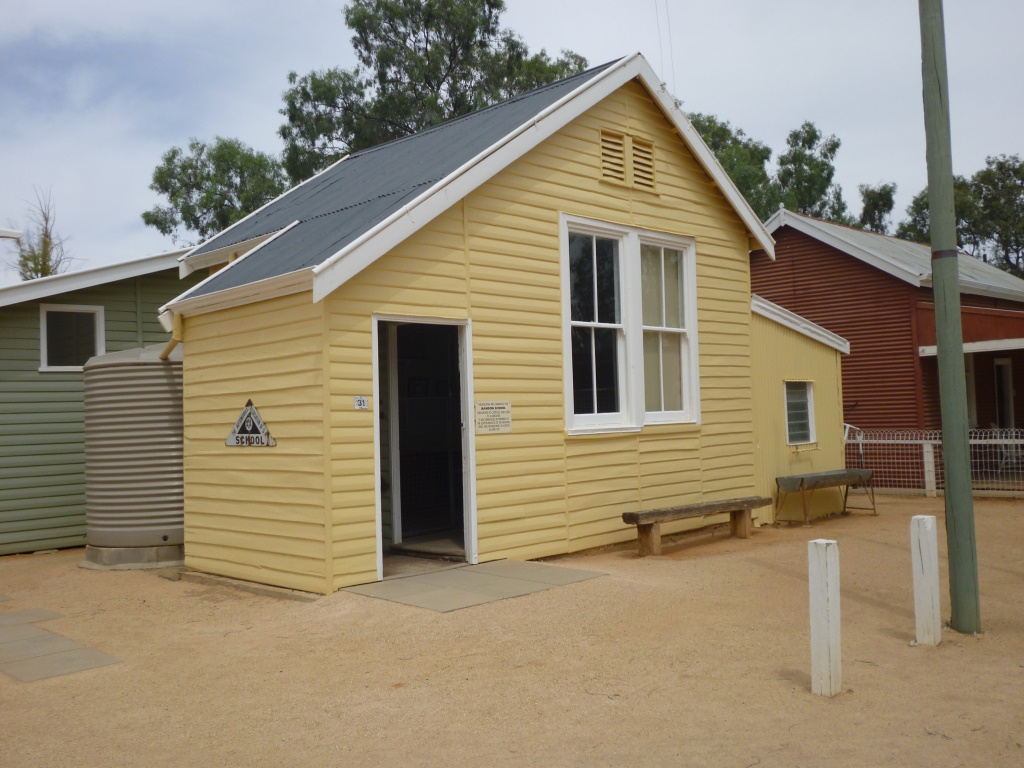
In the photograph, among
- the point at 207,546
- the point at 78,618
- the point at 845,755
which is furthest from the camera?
the point at 207,546

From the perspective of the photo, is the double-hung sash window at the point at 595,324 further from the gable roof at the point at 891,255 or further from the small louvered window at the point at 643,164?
the gable roof at the point at 891,255

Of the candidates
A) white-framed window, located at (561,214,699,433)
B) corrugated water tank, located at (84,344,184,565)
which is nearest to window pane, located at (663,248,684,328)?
white-framed window, located at (561,214,699,433)

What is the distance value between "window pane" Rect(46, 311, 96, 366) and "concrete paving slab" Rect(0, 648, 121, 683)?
736 centimetres

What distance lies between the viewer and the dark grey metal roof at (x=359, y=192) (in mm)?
9195

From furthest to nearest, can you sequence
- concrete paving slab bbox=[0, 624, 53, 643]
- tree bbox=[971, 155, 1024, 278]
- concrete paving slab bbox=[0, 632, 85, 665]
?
tree bbox=[971, 155, 1024, 278] → concrete paving slab bbox=[0, 624, 53, 643] → concrete paving slab bbox=[0, 632, 85, 665]

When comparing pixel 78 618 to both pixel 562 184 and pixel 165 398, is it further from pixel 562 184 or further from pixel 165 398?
pixel 562 184

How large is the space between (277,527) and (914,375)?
15596mm

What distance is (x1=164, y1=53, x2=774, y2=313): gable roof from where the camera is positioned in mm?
8586

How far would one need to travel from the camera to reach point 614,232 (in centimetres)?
1151

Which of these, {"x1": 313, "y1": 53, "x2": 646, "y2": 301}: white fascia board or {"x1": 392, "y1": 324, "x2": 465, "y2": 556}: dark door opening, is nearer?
{"x1": 313, "y1": 53, "x2": 646, "y2": 301}: white fascia board

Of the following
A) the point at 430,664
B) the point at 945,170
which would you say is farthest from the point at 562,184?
the point at 430,664

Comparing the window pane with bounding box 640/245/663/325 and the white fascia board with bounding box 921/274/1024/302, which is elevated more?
the white fascia board with bounding box 921/274/1024/302

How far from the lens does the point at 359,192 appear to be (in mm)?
10914

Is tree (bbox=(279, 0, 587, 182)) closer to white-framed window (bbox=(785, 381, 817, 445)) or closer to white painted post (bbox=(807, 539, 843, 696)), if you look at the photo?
white-framed window (bbox=(785, 381, 817, 445))
